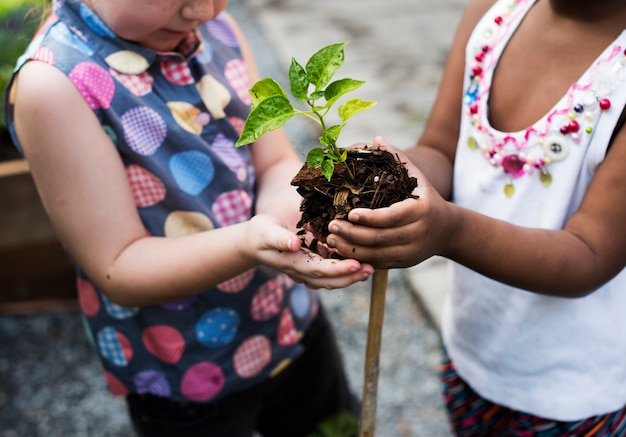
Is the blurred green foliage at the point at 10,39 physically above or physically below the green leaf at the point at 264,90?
below

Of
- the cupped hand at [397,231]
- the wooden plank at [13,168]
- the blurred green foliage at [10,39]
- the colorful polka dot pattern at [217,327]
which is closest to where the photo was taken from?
the cupped hand at [397,231]

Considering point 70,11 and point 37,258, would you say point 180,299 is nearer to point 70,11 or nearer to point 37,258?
point 70,11

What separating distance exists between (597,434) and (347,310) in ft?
5.55

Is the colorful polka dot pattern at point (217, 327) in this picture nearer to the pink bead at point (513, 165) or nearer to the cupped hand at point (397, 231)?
the cupped hand at point (397, 231)

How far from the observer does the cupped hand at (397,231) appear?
3.71 ft

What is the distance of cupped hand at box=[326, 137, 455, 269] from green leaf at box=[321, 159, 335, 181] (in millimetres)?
74

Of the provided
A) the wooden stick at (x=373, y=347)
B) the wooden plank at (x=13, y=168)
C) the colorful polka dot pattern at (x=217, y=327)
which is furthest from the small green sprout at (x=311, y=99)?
the wooden plank at (x=13, y=168)

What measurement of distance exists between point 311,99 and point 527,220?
24.0 inches

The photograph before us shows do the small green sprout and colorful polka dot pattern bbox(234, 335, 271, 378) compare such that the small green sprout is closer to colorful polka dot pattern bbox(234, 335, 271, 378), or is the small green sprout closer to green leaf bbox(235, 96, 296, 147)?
green leaf bbox(235, 96, 296, 147)

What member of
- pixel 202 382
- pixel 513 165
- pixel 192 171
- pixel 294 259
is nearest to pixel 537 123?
pixel 513 165

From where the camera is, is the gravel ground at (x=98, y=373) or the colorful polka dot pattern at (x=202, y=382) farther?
the gravel ground at (x=98, y=373)

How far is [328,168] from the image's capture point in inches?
45.1

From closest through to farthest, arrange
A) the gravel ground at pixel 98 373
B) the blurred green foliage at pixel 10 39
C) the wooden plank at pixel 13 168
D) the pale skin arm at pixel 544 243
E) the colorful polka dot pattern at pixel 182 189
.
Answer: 1. the pale skin arm at pixel 544 243
2. the colorful polka dot pattern at pixel 182 189
3. the gravel ground at pixel 98 373
4. the wooden plank at pixel 13 168
5. the blurred green foliage at pixel 10 39

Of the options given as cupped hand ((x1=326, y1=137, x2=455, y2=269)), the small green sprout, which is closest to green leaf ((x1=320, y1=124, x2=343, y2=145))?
the small green sprout
